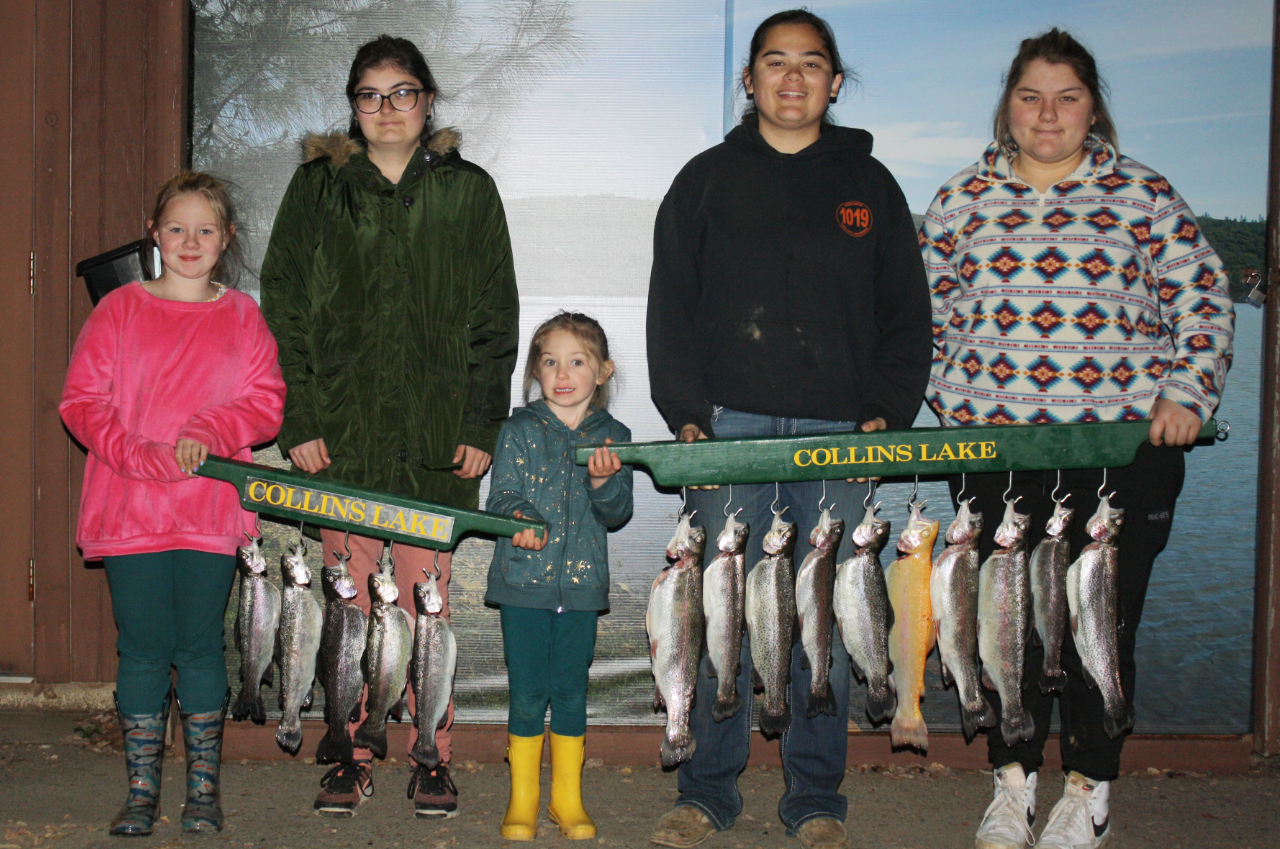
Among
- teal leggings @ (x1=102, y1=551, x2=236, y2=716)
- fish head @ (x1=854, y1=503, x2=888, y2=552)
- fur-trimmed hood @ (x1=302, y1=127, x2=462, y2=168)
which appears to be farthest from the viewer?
fur-trimmed hood @ (x1=302, y1=127, x2=462, y2=168)

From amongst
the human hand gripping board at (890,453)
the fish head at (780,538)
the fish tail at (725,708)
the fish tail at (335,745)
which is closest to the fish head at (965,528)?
the human hand gripping board at (890,453)

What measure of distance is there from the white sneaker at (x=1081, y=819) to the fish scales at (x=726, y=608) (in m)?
1.32

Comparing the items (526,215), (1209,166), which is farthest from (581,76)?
(1209,166)

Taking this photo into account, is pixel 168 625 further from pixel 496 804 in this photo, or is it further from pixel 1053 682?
pixel 1053 682

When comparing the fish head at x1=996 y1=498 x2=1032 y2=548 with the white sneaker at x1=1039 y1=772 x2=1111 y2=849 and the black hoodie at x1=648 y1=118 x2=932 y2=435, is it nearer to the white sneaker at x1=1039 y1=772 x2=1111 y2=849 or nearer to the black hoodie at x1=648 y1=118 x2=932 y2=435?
the black hoodie at x1=648 y1=118 x2=932 y2=435

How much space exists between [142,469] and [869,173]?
2.83 metres

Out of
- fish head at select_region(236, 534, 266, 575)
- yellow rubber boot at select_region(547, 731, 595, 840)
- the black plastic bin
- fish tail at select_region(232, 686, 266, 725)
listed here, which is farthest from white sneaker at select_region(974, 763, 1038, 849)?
the black plastic bin

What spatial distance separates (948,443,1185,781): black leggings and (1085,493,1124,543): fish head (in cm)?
22

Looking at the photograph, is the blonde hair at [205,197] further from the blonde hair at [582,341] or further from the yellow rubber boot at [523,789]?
the yellow rubber boot at [523,789]

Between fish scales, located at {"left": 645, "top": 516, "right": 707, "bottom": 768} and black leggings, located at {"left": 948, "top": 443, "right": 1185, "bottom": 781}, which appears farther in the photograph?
black leggings, located at {"left": 948, "top": 443, "right": 1185, "bottom": 781}

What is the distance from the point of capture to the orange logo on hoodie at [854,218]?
3.74 meters

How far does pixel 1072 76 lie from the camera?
372 cm

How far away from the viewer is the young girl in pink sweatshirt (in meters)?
3.65

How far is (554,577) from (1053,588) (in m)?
1.72
